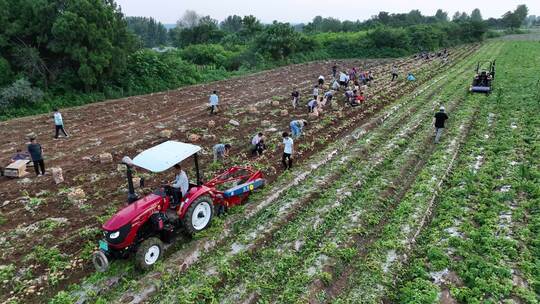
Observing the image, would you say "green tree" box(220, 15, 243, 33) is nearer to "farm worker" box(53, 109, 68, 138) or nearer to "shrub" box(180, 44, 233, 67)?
"shrub" box(180, 44, 233, 67)

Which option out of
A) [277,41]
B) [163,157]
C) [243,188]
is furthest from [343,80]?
[163,157]

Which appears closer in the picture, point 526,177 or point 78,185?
point 526,177

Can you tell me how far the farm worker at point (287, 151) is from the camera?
12.9 metres

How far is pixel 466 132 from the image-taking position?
641 inches

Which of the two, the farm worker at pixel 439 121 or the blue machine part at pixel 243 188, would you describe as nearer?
the blue machine part at pixel 243 188

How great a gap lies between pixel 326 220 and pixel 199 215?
3166 millimetres

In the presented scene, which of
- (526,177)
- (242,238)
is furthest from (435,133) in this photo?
(242,238)

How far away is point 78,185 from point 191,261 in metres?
6.47

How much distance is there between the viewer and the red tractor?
7.77 meters

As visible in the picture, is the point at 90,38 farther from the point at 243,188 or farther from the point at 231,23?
the point at 231,23

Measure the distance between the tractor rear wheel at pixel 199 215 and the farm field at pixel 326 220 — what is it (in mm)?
269

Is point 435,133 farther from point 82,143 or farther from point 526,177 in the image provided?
point 82,143

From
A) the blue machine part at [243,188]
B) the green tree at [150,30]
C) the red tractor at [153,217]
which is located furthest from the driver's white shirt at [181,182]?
the green tree at [150,30]

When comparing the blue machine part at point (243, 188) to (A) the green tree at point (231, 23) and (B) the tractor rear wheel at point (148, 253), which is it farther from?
(A) the green tree at point (231, 23)
